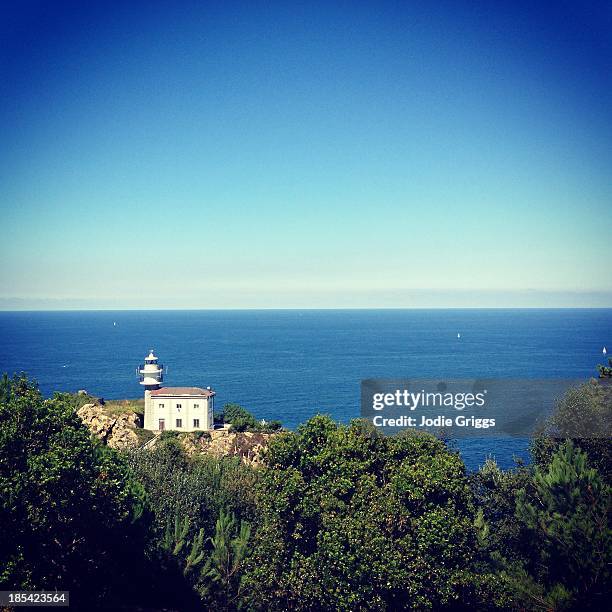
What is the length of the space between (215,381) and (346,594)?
9803 centimetres

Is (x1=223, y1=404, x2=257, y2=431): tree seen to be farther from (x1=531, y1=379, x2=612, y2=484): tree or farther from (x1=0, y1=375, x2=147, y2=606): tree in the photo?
(x1=0, y1=375, x2=147, y2=606): tree

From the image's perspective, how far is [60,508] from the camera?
20031 millimetres

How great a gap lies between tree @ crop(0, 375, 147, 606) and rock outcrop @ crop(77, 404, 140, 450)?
2244 cm

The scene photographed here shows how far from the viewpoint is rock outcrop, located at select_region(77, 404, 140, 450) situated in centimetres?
4581

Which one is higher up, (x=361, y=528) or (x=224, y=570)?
(x=361, y=528)

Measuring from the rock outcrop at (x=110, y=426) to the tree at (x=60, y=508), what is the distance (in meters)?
22.4

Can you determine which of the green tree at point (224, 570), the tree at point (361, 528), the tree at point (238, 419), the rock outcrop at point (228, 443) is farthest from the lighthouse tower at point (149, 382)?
the tree at point (361, 528)

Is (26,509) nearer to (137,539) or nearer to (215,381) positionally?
(137,539)

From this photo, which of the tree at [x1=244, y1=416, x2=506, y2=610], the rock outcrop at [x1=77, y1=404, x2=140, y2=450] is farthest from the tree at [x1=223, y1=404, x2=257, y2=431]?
the tree at [x1=244, y1=416, x2=506, y2=610]

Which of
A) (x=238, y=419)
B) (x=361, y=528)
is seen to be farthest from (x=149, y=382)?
(x=361, y=528)

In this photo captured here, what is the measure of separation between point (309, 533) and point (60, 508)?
9427mm

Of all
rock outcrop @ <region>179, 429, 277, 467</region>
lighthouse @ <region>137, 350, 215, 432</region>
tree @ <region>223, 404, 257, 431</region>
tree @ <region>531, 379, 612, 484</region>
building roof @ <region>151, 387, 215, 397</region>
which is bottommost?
rock outcrop @ <region>179, 429, 277, 467</region>

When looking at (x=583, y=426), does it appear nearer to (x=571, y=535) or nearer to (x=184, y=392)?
(x=571, y=535)

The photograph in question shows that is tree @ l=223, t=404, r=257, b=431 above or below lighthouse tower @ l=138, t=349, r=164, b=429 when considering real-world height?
below
